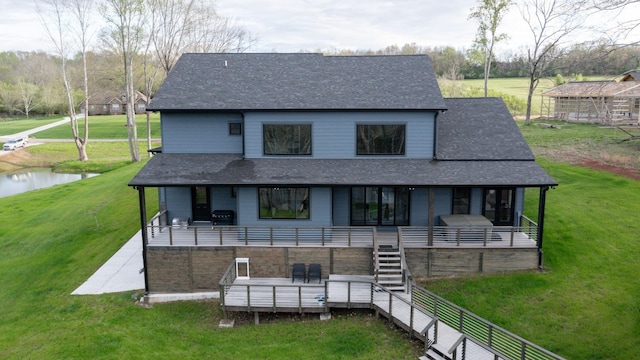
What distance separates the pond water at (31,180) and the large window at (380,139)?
33206 mm

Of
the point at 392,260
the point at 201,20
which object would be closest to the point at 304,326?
the point at 392,260

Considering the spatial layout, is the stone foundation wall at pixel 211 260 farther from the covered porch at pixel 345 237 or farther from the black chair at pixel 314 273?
the black chair at pixel 314 273

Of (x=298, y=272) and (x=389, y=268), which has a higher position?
(x=389, y=268)

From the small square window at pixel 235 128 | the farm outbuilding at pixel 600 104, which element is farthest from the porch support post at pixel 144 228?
the farm outbuilding at pixel 600 104

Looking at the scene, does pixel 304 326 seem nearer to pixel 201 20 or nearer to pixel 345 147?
pixel 345 147

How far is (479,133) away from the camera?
→ 62.5 feet

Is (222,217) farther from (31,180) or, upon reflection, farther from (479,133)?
(31,180)

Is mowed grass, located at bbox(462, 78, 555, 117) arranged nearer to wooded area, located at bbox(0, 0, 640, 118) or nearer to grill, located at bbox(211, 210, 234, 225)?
wooded area, located at bbox(0, 0, 640, 118)

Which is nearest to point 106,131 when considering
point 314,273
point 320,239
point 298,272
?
point 320,239

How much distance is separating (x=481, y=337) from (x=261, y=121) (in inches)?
412

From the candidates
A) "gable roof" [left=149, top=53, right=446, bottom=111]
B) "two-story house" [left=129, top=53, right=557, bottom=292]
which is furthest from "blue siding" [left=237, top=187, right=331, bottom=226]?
"gable roof" [left=149, top=53, right=446, bottom=111]

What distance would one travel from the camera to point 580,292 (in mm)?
14961

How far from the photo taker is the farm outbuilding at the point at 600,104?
39.8 meters

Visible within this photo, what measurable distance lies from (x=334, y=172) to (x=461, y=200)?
5.26 m
